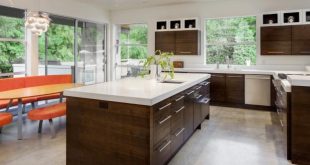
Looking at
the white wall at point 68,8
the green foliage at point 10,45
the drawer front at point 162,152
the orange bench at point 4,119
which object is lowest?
the drawer front at point 162,152

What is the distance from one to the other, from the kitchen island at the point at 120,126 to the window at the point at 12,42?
11.6 feet

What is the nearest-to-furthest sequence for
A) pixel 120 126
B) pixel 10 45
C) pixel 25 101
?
1. pixel 120 126
2. pixel 25 101
3. pixel 10 45

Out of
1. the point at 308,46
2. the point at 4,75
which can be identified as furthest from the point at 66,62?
the point at 308,46

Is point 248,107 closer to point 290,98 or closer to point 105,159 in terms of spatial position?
point 290,98

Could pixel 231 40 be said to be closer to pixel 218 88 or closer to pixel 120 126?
pixel 218 88

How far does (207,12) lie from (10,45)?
506 cm

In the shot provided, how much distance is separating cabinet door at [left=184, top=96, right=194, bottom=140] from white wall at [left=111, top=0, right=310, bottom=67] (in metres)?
3.58

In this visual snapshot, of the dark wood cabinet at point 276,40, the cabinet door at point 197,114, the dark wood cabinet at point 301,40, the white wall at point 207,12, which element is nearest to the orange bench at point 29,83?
the cabinet door at point 197,114

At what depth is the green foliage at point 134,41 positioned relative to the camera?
313 inches

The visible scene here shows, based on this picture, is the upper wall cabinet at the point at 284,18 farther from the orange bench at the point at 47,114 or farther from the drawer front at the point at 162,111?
the orange bench at the point at 47,114

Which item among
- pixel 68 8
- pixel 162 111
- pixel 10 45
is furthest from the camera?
pixel 68 8

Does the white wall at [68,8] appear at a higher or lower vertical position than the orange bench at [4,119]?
higher

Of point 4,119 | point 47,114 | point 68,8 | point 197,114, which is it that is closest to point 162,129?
point 197,114

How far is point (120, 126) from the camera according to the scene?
2293mm
